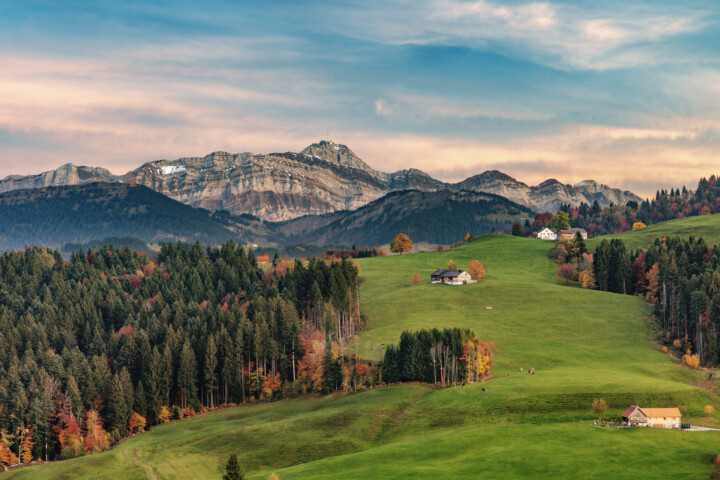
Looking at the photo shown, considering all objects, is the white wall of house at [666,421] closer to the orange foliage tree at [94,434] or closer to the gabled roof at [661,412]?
the gabled roof at [661,412]

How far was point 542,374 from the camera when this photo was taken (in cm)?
13588

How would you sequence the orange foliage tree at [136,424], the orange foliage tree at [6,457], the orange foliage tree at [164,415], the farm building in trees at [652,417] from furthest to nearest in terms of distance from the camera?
1. the orange foliage tree at [164,415]
2. the orange foliage tree at [136,424]
3. the orange foliage tree at [6,457]
4. the farm building in trees at [652,417]

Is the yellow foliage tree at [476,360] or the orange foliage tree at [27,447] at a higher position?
the yellow foliage tree at [476,360]

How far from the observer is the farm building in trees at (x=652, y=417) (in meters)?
103

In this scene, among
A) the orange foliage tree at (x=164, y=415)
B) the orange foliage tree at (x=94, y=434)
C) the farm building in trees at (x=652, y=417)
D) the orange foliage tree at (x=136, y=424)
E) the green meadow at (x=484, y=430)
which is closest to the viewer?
the green meadow at (x=484, y=430)

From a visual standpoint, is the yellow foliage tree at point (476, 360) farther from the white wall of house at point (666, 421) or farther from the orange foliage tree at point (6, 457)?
the orange foliage tree at point (6, 457)

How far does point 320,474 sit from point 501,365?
64480mm

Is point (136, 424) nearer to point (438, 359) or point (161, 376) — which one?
point (161, 376)

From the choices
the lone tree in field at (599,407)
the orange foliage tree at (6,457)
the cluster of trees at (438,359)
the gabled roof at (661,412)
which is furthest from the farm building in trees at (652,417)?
the orange foliage tree at (6,457)

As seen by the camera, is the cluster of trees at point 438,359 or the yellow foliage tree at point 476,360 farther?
the cluster of trees at point 438,359

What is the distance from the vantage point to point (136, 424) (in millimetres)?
161500

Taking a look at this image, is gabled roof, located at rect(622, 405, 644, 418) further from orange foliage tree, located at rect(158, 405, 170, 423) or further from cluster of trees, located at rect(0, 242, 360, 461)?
orange foliage tree, located at rect(158, 405, 170, 423)

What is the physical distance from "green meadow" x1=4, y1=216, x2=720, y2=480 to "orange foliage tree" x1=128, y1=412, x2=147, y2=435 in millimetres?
8701

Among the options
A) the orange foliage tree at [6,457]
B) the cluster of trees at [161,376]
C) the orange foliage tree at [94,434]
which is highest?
the cluster of trees at [161,376]
